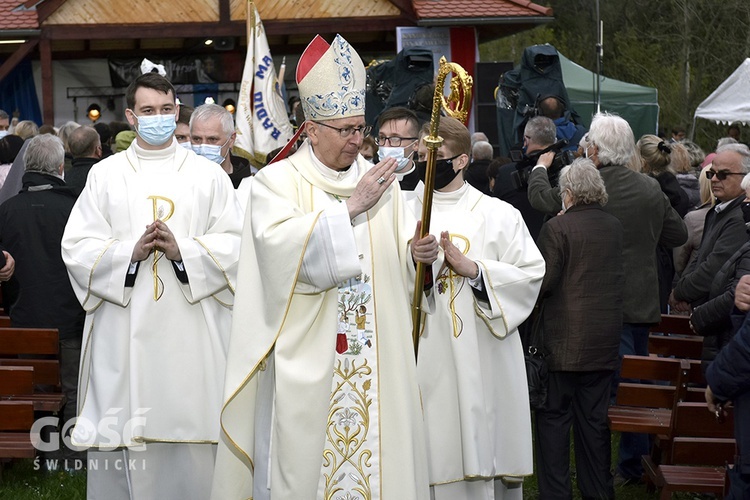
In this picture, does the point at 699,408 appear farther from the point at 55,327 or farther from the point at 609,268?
the point at 55,327

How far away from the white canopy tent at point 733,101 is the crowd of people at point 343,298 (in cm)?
1069

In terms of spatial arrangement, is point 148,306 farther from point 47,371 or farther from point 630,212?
point 630,212

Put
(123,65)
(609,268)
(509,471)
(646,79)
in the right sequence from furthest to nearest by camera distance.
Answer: (646,79) < (123,65) < (609,268) < (509,471)

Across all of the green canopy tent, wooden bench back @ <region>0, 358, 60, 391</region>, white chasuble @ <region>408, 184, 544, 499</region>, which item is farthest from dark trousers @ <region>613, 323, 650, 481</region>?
the green canopy tent

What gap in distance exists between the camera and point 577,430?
7.24m

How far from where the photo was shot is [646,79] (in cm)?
3195

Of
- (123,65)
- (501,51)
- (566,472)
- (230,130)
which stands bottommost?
(566,472)

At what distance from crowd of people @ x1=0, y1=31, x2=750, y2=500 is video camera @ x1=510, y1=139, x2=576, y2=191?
21 millimetres

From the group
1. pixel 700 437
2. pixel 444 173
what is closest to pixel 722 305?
pixel 700 437

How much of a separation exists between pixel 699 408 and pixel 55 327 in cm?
437

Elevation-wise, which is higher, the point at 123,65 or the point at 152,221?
the point at 123,65

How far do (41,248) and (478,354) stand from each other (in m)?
3.45

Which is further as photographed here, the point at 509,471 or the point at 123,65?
the point at 123,65

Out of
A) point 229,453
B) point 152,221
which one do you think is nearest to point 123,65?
point 152,221
